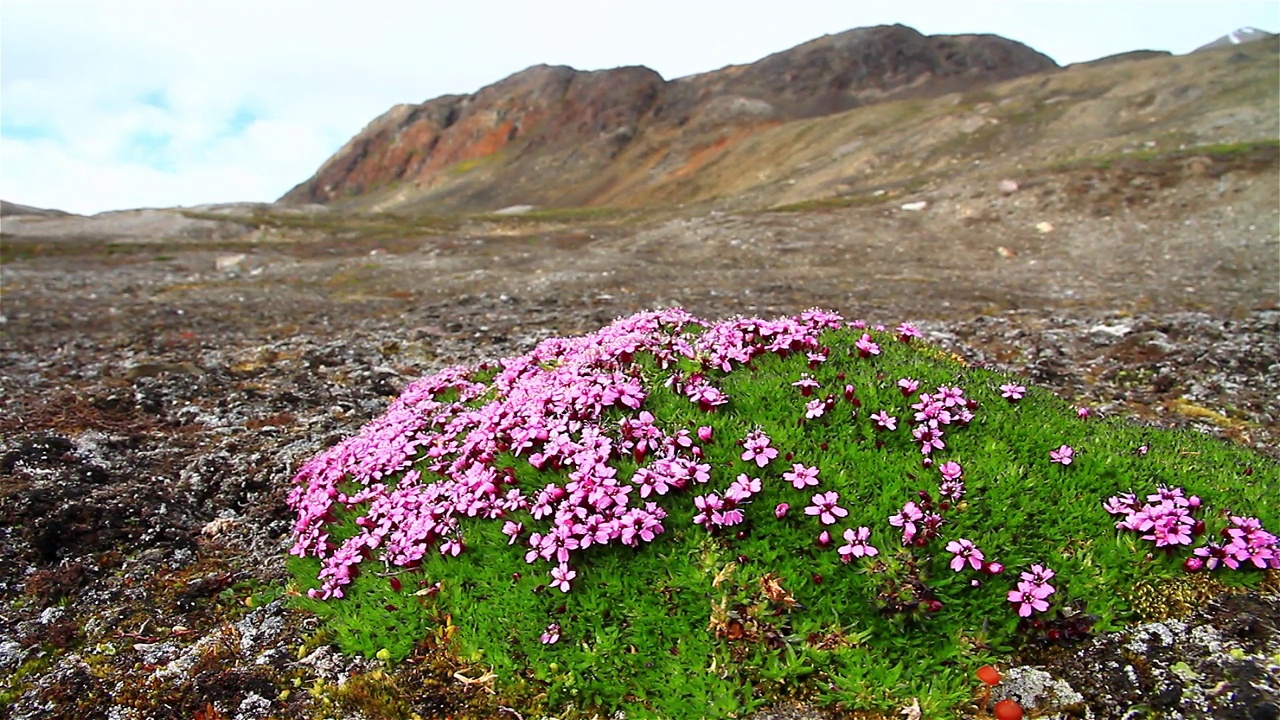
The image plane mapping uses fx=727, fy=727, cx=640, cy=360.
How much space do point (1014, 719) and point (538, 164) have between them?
A: 134 m

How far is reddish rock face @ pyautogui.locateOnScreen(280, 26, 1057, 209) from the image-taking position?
11331 cm

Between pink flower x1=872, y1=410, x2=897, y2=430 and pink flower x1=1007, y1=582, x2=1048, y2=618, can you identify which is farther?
pink flower x1=872, y1=410, x2=897, y2=430

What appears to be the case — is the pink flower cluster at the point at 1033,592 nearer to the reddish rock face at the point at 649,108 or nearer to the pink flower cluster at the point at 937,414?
the pink flower cluster at the point at 937,414

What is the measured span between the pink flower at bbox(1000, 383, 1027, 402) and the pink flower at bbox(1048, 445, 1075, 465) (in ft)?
2.76

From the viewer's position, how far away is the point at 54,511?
277 inches

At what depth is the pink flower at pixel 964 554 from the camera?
4.75 m

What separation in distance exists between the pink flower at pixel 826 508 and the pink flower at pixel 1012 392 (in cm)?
235

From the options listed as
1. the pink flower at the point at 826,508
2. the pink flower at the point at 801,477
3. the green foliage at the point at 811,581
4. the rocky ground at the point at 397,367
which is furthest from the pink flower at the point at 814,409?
the rocky ground at the point at 397,367

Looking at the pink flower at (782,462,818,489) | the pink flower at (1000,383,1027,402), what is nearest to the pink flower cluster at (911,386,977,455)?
the pink flower at (1000,383,1027,402)

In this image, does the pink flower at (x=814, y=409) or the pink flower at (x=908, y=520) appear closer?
the pink flower at (x=908, y=520)

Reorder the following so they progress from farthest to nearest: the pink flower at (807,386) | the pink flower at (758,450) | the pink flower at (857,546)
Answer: the pink flower at (807,386), the pink flower at (758,450), the pink flower at (857,546)

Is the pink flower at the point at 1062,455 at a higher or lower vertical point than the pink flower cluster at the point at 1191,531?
higher

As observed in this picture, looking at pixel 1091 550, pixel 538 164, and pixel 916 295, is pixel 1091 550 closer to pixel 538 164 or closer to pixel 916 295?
pixel 916 295

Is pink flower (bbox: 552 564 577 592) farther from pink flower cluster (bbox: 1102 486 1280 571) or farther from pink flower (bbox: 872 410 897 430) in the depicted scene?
pink flower cluster (bbox: 1102 486 1280 571)
